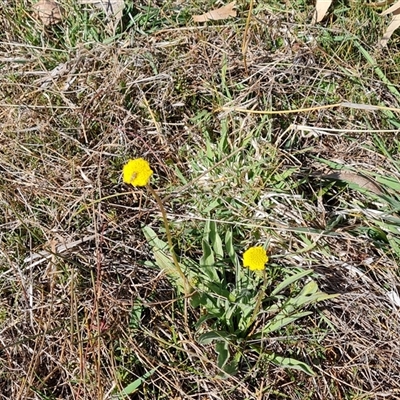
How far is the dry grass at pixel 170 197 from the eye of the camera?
153cm

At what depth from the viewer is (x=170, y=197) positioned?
172cm

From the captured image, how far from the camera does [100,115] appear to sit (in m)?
1.86

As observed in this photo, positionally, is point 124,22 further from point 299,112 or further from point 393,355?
point 393,355

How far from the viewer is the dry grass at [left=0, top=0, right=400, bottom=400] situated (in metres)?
1.53

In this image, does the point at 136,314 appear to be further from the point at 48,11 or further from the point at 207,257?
the point at 48,11

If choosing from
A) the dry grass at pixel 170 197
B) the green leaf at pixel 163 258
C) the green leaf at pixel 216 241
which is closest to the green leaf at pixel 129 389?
the dry grass at pixel 170 197

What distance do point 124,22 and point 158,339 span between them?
1084mm

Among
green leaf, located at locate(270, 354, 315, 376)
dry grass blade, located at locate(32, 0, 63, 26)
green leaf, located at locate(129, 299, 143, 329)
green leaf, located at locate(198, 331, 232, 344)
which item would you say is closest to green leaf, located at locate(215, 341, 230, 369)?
green leaf, located at locate(198, 331, 232, 344)

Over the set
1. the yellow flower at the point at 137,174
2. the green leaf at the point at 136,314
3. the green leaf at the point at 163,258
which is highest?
the yellow flower at the point at 137,174

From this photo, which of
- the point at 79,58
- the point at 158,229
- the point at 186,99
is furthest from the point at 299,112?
the point at 79,58

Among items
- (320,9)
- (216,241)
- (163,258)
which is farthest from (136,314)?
(320,9)

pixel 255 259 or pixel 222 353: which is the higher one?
pixel 255 259

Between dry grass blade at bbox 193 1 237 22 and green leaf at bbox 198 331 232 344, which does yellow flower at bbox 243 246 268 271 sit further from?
dry grass blade at bbox 193 1 237 22

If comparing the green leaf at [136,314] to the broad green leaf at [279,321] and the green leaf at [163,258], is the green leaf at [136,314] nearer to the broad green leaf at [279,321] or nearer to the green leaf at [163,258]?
the green leaf at [163,258]
